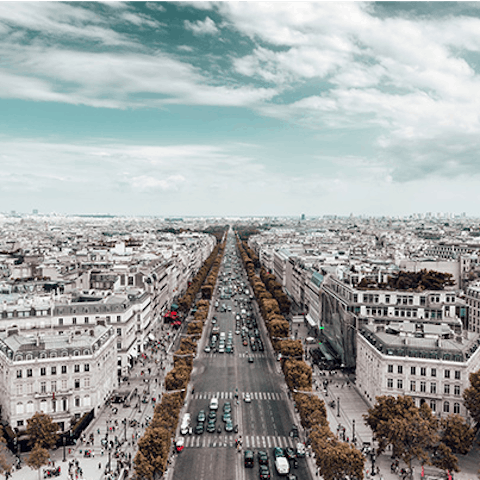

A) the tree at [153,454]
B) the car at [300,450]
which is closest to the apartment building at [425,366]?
the car at [300,450]

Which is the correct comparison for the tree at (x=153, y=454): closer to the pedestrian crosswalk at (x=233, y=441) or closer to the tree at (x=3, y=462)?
the pedestrian crosswalk at (x=233, y=441)

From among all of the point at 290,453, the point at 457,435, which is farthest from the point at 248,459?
the point at 457,435

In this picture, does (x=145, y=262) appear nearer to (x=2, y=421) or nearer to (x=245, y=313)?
(x=245, y=313)

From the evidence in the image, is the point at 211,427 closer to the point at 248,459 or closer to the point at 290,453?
the point at 248,459

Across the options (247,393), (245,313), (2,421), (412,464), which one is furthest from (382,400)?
(245,313)

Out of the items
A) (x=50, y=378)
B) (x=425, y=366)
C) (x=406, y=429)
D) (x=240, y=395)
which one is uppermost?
(x=425, y=366)

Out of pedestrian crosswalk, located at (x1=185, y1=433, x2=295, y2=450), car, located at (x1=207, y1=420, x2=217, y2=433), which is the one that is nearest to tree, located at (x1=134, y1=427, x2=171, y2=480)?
pedestrian crosswalk, located at (x1=185, y1=433, x2=295, y2=450)
